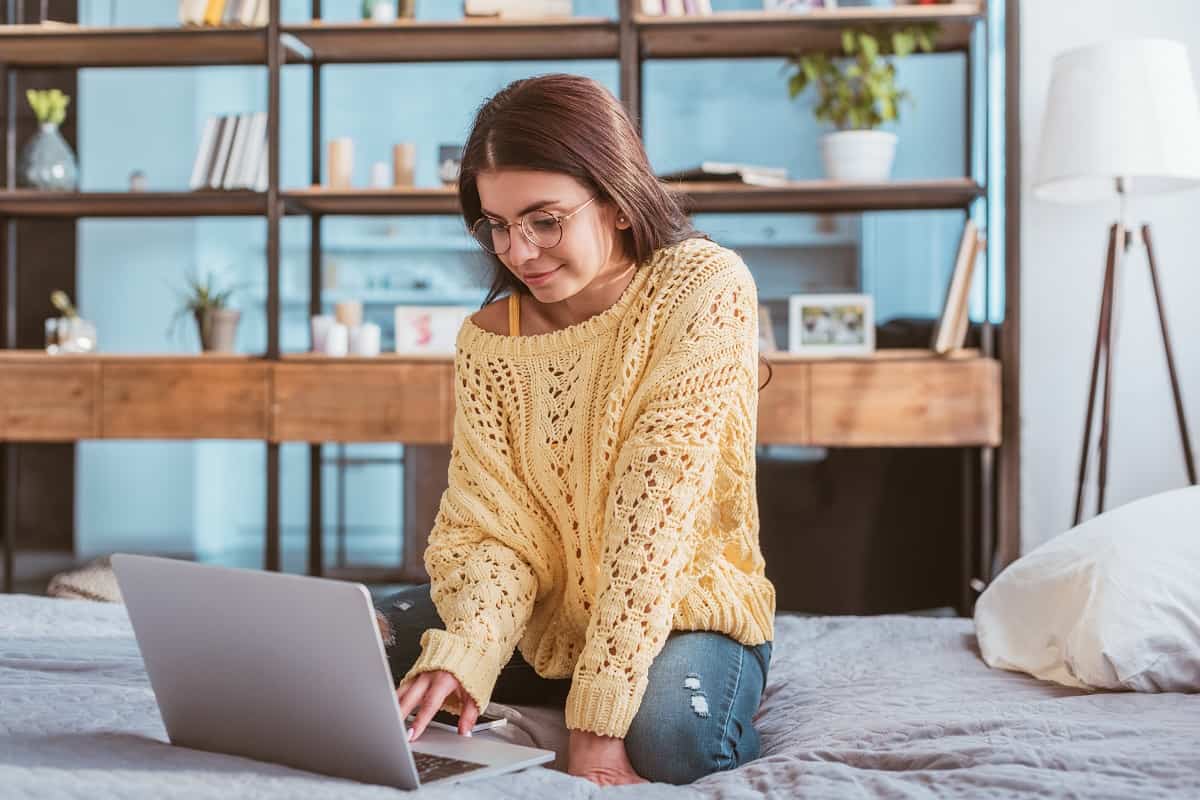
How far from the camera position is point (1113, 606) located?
4.47 ft

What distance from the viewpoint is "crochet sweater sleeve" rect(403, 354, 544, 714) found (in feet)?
4.30

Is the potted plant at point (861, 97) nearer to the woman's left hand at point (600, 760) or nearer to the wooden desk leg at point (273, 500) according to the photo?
the wooden desk leg at point (273, 500)

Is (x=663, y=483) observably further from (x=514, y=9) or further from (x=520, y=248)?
(x=514, y=9)

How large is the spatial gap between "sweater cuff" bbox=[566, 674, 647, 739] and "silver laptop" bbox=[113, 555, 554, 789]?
110mm

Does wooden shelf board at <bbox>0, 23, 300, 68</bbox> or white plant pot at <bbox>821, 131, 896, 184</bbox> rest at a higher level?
wooden shelf board at <bbox>0, 23, 300, 68</bbox>

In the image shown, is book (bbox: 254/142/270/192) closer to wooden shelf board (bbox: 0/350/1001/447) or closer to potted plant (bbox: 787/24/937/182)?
wooden shelf board (bbox: 0/350/1001/447)

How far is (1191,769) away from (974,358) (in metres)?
2.28

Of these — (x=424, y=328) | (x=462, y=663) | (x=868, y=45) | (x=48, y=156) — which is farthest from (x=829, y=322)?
(x=462, y=663)

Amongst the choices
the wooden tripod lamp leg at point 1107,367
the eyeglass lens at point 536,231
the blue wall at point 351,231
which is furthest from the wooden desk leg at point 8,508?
the wooden tripod lamp leg at point 1107,367

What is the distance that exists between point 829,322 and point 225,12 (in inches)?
72.5

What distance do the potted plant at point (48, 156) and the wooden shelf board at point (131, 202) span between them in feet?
0.16

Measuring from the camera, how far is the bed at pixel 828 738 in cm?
95

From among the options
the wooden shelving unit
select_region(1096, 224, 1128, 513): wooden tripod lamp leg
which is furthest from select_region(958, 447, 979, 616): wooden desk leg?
select_region(1096, 224, 1128, 513): wooden tripod lamp leg

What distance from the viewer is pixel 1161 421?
3357 mm
